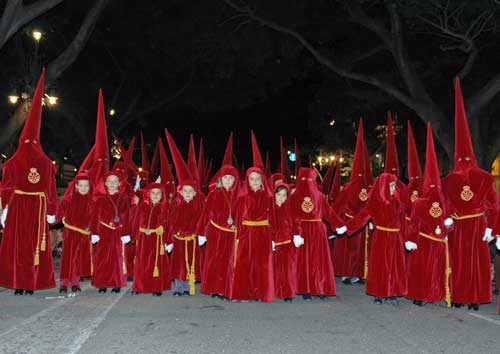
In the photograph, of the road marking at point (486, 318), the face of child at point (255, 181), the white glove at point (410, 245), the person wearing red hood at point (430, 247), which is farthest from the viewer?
the face of child at point (255, 181)

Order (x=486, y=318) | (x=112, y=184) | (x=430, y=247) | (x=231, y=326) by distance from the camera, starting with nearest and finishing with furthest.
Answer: (x=231, y=326) → (x=486, y=318) → (x=430, y=247) → (x=112, y=184)

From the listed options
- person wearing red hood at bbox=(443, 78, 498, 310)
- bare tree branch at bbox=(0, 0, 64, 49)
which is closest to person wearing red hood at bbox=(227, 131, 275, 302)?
person wearing red hood at bbox=(443, 78, 498, 310)

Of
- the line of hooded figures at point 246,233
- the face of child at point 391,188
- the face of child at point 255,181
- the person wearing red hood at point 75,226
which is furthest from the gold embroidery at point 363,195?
the person wearing red hood at point 75,226

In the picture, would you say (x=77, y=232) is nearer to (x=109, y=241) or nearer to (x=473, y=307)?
(x=109, y=241)

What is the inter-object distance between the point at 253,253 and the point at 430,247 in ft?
8.25

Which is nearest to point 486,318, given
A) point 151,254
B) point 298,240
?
point 298,240

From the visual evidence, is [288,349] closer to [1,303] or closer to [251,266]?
[251,266]

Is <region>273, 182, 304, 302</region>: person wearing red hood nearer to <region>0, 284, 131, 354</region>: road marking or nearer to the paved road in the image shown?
the paved road

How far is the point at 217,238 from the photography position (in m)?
9.28

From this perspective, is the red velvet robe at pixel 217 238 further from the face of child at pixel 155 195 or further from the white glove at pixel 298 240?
the white glove at pixel 298 240

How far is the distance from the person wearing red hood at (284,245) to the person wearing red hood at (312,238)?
0.17 metres

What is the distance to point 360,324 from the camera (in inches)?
283

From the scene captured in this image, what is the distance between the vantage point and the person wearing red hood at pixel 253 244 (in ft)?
28.9

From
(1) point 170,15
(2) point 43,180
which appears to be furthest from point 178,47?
(2) point 43,180
